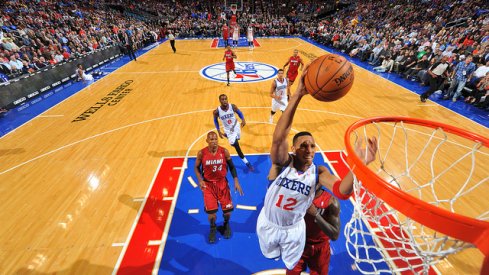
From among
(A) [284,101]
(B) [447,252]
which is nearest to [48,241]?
(B) [447,252]

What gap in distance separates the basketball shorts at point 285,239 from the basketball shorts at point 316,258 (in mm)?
238

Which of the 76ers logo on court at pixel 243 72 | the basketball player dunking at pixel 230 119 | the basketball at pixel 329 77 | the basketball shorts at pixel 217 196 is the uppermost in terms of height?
the basketball at pixel 329 77

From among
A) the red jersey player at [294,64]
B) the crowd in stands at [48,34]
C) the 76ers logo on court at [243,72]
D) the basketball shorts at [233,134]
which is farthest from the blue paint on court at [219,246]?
the crowd in stands at [48,34]

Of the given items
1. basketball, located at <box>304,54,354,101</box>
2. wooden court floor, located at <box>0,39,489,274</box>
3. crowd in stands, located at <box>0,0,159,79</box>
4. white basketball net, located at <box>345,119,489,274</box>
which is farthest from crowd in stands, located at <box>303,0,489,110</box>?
crowd in stands, located at <box>0,0,159,79</box>

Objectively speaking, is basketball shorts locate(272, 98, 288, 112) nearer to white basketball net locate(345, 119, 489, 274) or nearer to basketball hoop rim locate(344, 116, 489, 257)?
white basketball net locate(345, 119, 489, 274)

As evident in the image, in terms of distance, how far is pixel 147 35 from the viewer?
906 inches

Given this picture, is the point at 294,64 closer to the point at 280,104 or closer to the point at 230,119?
the point at 280,104

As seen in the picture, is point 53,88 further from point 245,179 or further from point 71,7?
point 71,7

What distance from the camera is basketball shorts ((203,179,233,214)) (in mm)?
3918

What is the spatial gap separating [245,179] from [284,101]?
302cm

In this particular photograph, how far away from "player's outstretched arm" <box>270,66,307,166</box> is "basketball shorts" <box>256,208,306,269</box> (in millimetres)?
860

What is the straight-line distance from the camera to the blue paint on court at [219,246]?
11.9 feet

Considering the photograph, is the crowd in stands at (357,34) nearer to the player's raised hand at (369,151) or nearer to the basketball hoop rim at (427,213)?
the player's raised hand at (369,151)

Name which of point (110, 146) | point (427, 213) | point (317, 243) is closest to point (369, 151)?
point (427, 213)
